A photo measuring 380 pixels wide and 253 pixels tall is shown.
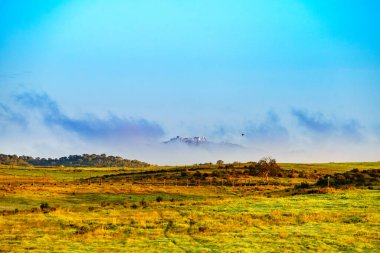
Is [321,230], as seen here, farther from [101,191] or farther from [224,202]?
[101,191]

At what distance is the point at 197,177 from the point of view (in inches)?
4941

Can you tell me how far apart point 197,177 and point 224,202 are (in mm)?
67024

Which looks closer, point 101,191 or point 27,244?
point 27,244

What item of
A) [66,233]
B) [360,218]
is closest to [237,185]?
[360,218]

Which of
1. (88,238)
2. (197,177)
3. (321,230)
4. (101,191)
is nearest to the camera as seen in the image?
(88,238)

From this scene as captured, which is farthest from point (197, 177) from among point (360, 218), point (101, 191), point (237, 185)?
point (360, 218)

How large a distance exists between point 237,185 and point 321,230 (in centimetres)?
6726

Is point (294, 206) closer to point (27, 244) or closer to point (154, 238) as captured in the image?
point (154, 238)

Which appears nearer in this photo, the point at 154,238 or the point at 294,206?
the point at 154,238

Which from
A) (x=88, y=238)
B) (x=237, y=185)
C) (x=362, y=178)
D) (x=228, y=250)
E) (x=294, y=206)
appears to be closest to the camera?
(x=228, y=250)

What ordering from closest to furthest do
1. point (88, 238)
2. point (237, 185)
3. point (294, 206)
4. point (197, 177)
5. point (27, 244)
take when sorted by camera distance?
point (27, 244) < point (88, 238) < point (294, 206) < point (237, 185) < point (197, 177)

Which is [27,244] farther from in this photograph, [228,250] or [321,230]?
[321,230]

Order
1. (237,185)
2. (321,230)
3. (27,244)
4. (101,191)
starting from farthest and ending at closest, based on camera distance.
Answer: (237,185), (101,191), (321,230), (27,244)

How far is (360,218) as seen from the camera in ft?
138
